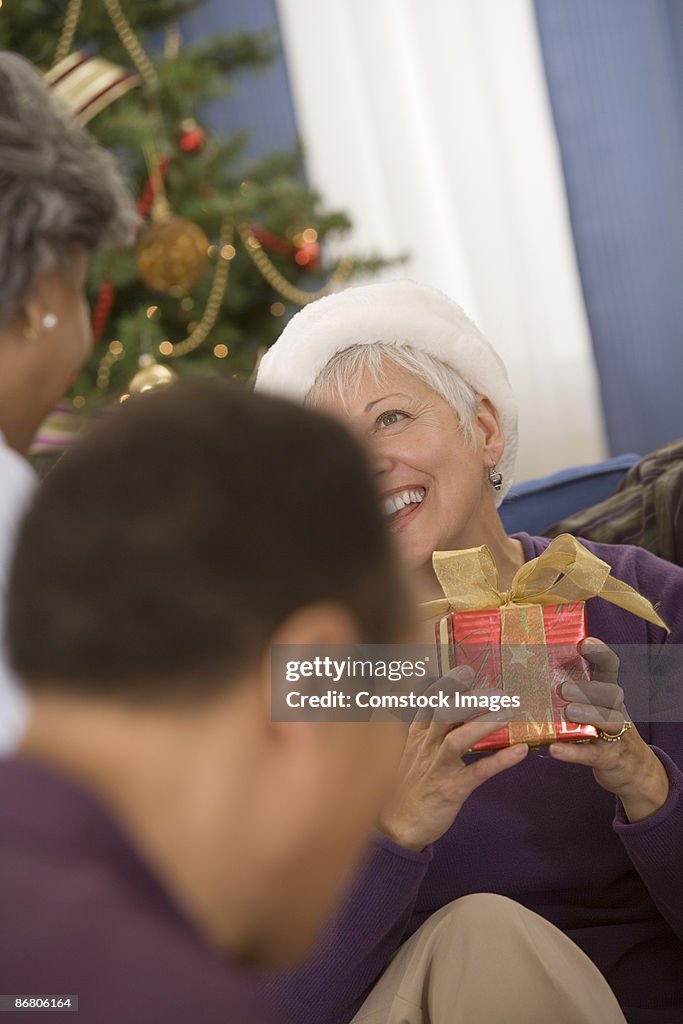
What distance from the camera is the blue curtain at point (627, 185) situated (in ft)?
11.3

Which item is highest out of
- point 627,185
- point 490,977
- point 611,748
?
point 627,185

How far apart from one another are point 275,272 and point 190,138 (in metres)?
0.42

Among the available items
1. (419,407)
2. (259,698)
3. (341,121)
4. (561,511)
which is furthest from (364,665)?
(341,121)

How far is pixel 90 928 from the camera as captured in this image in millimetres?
504

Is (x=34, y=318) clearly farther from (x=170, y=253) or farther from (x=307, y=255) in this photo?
(x=307, y=255)

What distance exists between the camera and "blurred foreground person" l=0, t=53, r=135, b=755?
1.25 m

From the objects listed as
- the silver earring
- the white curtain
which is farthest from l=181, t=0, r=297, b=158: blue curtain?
the silver earring

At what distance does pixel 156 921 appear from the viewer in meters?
0.54

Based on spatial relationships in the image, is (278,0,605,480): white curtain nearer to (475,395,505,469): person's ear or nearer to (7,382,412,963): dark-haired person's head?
(475,395,505,469): person's ear

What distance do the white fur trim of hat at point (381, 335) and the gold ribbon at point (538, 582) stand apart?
1.38 ft

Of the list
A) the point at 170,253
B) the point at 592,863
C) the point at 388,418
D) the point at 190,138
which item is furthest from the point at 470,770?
the point at 190,138

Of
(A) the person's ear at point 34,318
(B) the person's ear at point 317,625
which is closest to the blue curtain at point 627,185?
(A) the person's ear at point 34,318

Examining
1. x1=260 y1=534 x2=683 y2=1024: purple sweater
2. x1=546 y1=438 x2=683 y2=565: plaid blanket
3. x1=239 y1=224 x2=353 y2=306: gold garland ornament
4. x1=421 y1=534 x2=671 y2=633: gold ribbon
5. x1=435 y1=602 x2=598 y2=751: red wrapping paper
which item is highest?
x1=239 y1=224 x2=353 y2=306: gold garland ornament

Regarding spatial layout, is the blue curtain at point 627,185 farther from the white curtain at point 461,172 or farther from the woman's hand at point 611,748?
the woman's hand at point 611,748
